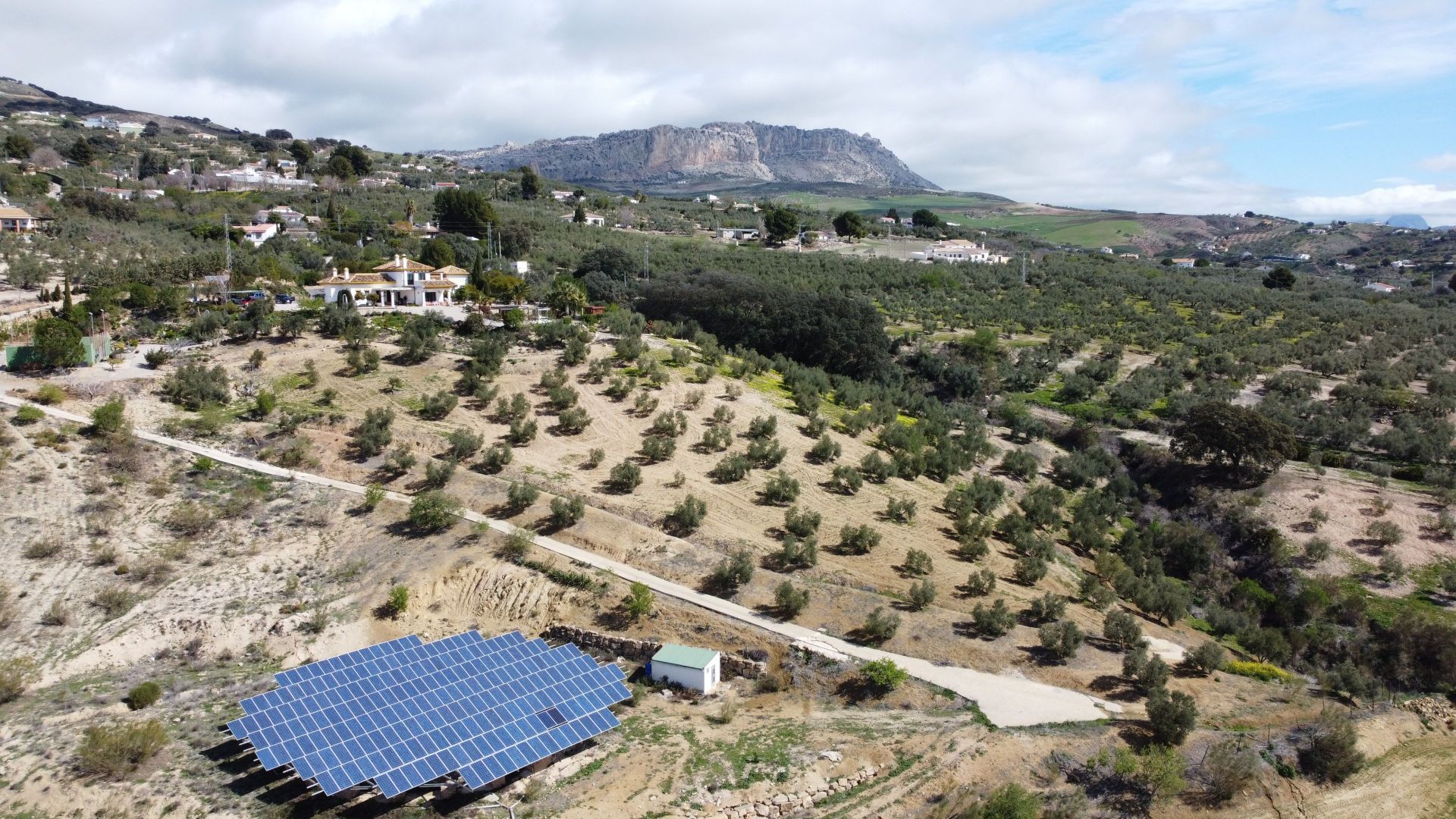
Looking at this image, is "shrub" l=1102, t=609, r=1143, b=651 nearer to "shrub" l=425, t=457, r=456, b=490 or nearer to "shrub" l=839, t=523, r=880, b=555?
"shrub" l=839, t=523, r=880, b=555

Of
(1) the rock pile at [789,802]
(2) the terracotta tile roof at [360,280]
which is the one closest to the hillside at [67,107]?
(2) the terracotta tile roof at [360,280]

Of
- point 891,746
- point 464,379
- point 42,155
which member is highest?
point 42,155

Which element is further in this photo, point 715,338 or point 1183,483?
point 715,338

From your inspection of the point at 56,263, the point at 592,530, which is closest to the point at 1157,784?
the point at 592,530

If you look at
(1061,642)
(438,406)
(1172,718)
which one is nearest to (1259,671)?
(1061,642)

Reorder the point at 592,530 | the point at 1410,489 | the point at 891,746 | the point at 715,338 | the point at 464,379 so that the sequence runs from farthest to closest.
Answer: the point at 715,338
the point at 464,379
the point at 1410,489
the point at 592,530
the point at 891,746

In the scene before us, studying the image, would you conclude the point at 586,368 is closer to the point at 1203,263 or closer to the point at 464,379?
the point at 464,379

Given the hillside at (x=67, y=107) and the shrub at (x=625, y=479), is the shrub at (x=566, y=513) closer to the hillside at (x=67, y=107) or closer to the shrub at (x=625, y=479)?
the shrub at (x=625, y=479)

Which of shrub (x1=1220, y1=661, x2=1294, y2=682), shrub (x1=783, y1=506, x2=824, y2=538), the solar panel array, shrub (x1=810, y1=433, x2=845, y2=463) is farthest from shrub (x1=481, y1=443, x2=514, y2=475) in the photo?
shrub (x1=1220, y1=661, x2=1294, y2=682)
